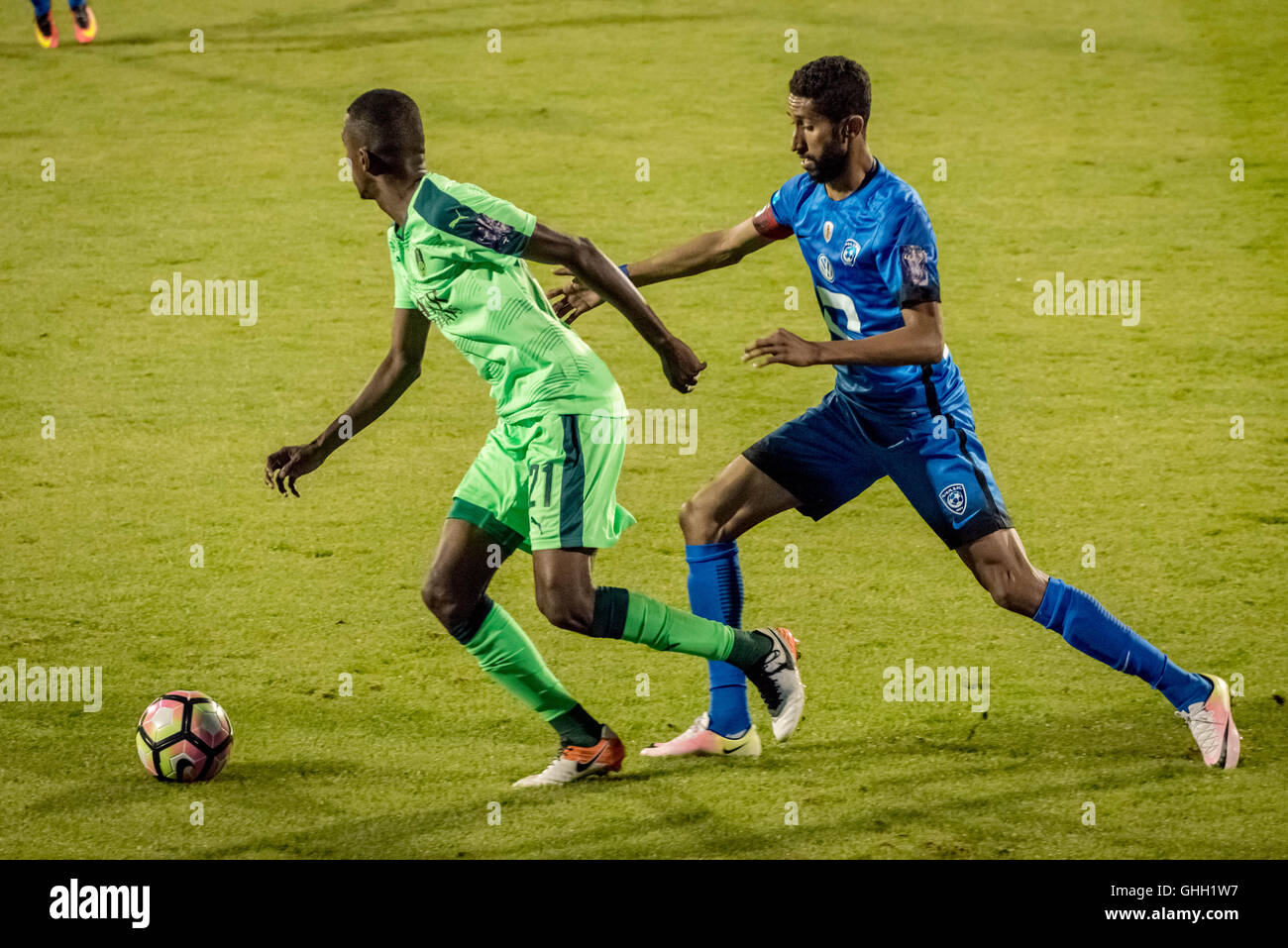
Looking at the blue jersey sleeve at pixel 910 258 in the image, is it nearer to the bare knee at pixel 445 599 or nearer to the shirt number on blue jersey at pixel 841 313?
the shirt number on blue jersey at pixel 841 313

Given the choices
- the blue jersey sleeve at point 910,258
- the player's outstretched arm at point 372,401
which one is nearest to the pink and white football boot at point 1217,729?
the blue jersey sleeve at point 910,258

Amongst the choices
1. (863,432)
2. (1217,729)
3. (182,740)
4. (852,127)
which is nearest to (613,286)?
(852,127)

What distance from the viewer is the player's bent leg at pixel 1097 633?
5.01 metres

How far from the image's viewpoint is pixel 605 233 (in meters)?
11.7

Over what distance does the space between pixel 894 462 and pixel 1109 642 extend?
86 cm

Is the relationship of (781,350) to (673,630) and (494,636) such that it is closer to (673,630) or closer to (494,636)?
(673,630)

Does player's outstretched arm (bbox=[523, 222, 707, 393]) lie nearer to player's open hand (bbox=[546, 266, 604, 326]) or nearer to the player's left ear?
player's open hand (bbox=[546, 266, 604, 326])

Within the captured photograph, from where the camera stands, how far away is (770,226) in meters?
5.43

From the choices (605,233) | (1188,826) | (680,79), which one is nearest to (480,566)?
(1188,826)

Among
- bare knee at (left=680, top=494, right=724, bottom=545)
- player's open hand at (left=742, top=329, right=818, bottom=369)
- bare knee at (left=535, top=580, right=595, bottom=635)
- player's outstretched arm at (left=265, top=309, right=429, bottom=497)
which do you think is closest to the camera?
player's open hand at (left=742, top=329, right=818, bottom=369)

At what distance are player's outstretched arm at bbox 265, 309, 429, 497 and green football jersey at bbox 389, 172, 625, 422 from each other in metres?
0.24

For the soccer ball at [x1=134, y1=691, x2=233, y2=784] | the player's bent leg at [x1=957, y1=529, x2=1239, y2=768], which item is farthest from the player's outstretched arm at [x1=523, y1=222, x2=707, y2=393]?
the soccer ball at [x1=134, y1=691, x2=233, y2=784]

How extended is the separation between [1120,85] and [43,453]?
10860 mm

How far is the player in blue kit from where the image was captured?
4.94m
